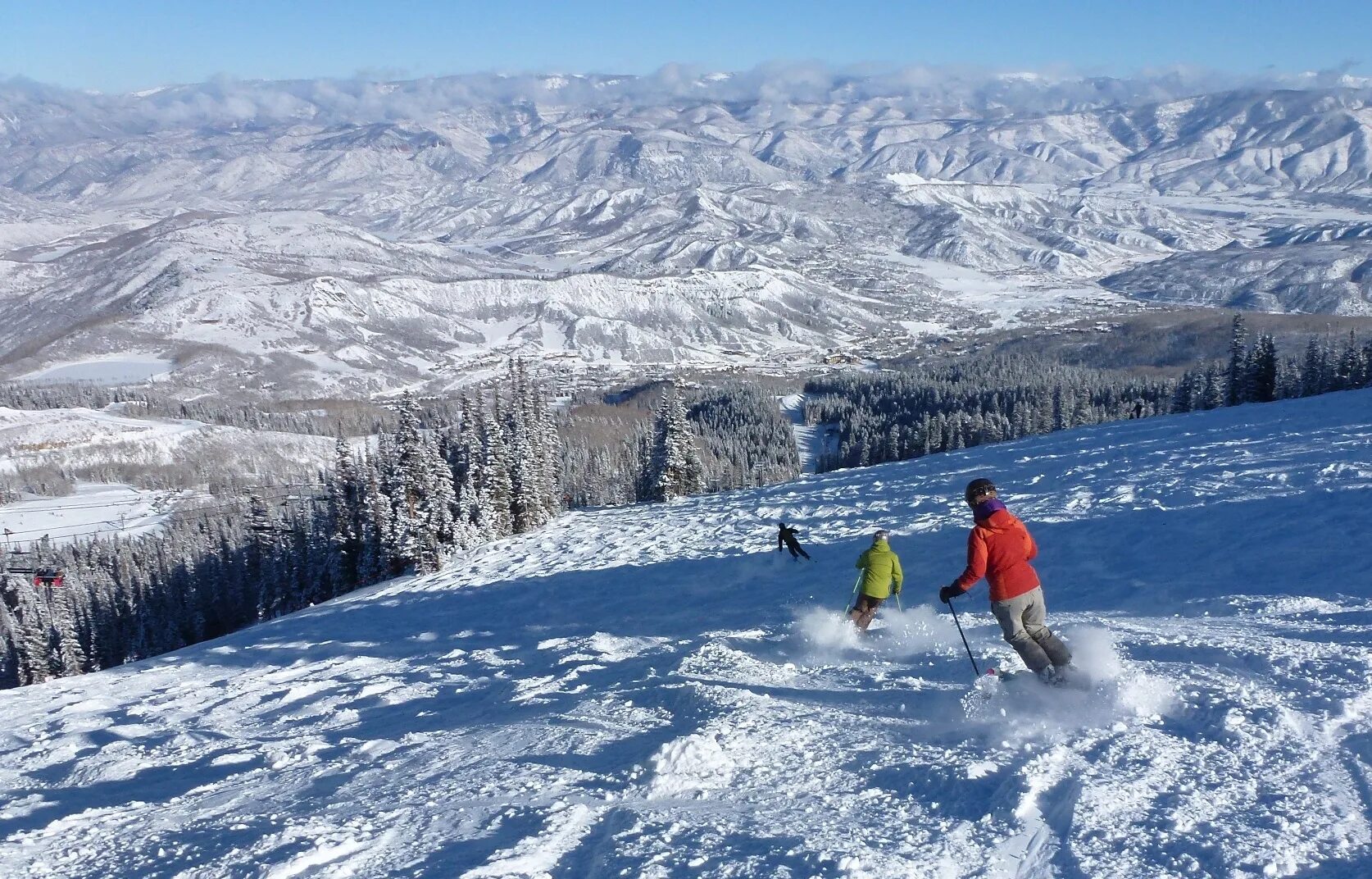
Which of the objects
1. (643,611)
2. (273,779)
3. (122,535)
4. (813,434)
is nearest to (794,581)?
(643,611)

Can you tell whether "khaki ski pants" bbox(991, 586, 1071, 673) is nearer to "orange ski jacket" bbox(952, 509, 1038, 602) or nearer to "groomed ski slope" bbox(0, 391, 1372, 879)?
"orange ski jacket" bbox(952, 509, 1038, 602)

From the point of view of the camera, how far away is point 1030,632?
31.4 feet

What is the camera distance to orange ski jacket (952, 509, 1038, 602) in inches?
369

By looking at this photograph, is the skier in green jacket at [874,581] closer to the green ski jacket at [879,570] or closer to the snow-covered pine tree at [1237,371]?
the green ski jacket at [879,570]

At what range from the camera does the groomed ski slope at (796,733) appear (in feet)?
22.9

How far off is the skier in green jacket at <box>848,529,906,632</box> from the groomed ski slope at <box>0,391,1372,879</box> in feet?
1.27

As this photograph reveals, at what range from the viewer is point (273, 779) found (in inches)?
411

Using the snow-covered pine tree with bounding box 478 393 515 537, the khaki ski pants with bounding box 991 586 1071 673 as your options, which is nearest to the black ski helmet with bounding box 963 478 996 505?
the khaki ski pants with bounding box 991 586 1071 673

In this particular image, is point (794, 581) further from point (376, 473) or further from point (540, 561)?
point (376, 473)

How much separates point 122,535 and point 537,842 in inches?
4013

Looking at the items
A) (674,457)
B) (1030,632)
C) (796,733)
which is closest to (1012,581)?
(1030,632)

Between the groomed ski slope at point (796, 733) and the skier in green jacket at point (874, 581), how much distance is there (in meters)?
0.39

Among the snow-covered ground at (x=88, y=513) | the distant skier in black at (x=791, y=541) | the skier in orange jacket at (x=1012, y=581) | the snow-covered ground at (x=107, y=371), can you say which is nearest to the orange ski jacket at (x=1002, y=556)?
the skier in orange jacket at (x=1012, y=581)

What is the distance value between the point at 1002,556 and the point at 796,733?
9.39ft
